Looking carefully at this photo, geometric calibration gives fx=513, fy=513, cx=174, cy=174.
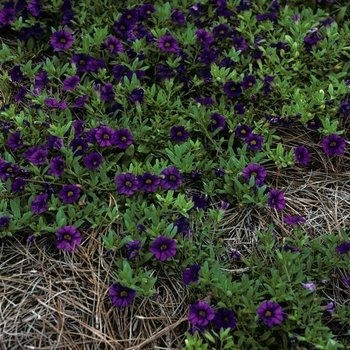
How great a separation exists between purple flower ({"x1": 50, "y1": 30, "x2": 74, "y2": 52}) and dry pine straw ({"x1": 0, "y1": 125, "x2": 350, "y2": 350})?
140 cm

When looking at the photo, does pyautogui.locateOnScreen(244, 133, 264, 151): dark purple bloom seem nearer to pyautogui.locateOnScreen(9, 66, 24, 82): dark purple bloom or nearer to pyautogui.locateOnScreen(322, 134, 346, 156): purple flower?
pyautogui.locateOnScreen(322, 134, 346, 156): purple flower

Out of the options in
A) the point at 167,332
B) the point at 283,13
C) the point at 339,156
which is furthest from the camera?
the point at 283,13

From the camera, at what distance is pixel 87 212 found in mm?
2668

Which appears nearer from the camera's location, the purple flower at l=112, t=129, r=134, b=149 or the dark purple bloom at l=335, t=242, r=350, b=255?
the dark purple bloom at l=335, t=242, r=350, b=255

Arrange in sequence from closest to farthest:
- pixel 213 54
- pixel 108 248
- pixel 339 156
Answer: pixel 108 248, pixel 339 156, pixel 213 54

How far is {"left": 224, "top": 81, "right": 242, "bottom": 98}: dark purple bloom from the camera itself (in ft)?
10.6

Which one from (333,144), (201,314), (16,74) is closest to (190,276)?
(201,314)

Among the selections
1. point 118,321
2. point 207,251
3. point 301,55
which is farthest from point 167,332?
point 301,55

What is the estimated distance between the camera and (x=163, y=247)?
2494 millimetres

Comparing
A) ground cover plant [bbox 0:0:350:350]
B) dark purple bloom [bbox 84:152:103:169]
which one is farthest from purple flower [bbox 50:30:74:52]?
dark purple bloom [bbox 84:152:103:169]

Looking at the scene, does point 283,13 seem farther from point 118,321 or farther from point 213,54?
point 118,321

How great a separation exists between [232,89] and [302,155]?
2.07 ft

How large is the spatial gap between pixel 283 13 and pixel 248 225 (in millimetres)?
1819

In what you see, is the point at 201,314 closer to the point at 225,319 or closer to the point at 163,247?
the point at 225,319
